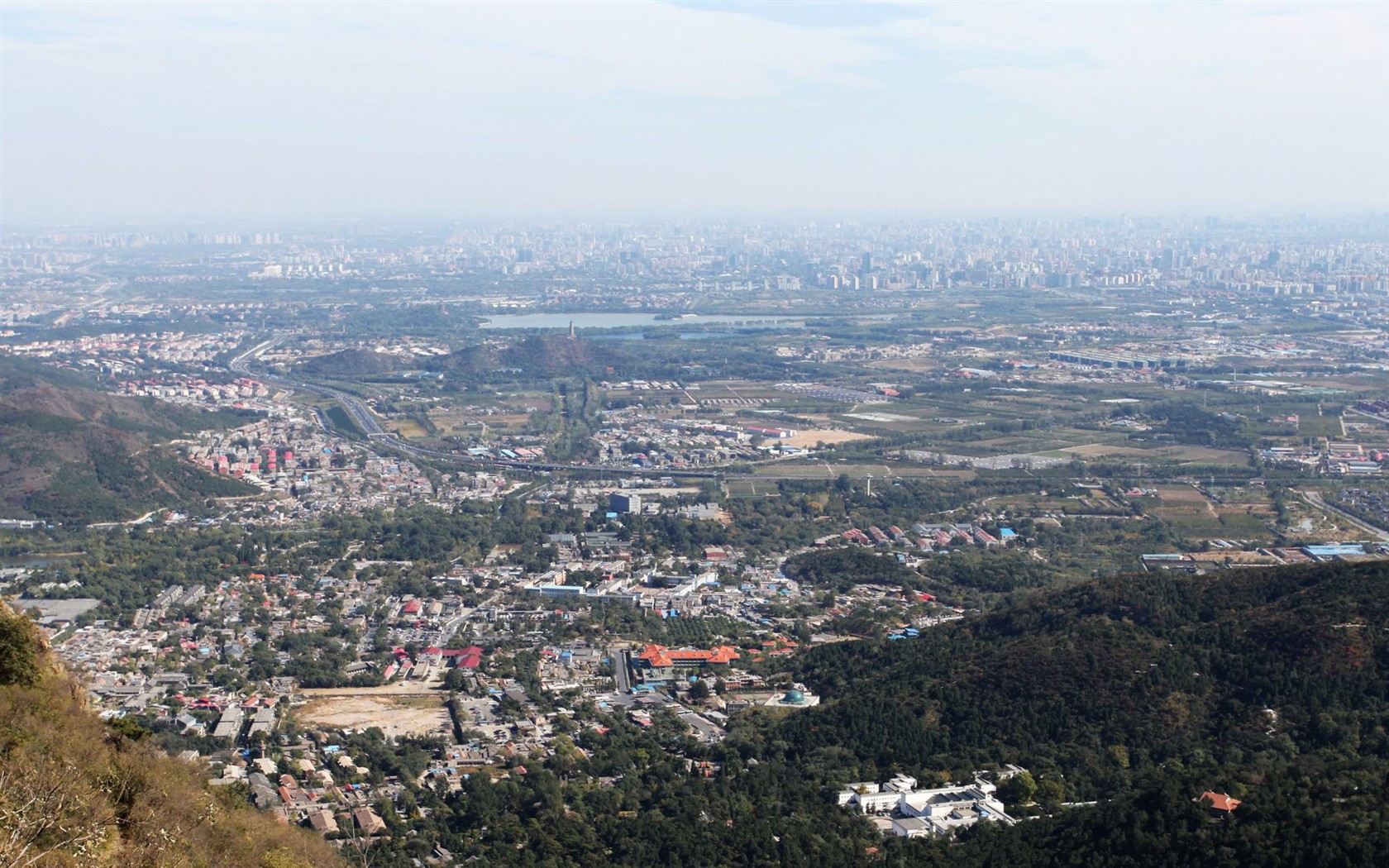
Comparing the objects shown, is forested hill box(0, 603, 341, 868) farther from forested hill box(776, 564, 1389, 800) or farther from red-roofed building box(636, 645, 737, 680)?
red-roofed building box(636, 645, 737, 680)

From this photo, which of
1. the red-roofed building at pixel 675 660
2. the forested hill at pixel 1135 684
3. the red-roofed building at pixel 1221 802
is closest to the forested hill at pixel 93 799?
the forested hill at pixel 1135 684

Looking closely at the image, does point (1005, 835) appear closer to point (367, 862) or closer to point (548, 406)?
point (367, 862)

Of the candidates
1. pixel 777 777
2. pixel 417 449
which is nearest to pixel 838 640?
pixel 777 777

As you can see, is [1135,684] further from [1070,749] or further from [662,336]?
[662,336]

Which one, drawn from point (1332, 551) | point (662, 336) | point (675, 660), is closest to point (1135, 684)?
point (675, 660)

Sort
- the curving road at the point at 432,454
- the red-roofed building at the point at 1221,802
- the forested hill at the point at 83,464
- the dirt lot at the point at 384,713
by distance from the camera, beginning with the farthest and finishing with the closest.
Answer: the curving road at the point at 432,454
the forested hill at the point at 83,464
the dirt lot at the point at 384,713
the red-roofed building at the point at 1221,802

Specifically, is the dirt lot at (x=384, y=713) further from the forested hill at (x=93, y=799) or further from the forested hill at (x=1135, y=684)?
the forested hill at (x=93, y=799)

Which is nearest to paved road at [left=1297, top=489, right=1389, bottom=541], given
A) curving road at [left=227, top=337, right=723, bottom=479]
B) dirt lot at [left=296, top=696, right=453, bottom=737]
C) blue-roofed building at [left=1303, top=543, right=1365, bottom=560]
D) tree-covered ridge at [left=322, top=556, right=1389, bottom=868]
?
blue-roofed building at [left=1303, top=543, right=1365, bottom=560]
